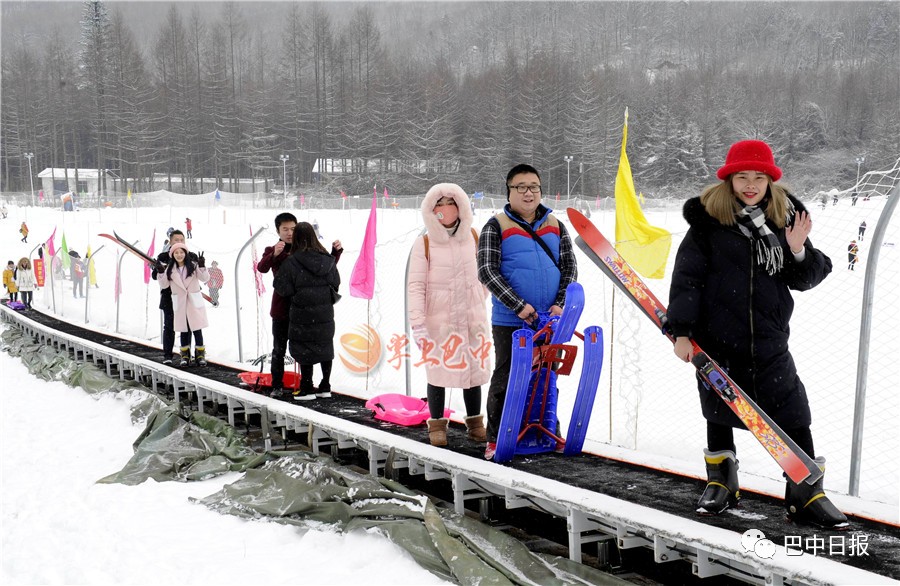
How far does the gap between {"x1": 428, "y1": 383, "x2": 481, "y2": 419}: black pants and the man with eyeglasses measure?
471 millimetres

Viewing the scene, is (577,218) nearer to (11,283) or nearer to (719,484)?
(719,484)

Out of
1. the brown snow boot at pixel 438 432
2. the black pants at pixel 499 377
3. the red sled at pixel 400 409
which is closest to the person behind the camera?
the black pants at pixel 499 377

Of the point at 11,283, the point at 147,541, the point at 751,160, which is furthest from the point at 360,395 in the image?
the point at 11,283

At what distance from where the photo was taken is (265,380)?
7.44 m

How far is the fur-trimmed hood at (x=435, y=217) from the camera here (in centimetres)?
481

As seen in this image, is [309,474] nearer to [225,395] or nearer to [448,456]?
[448,456]

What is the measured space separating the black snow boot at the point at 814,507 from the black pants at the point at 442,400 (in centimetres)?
216

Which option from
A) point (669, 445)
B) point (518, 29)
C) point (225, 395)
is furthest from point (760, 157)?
point (518, 29)

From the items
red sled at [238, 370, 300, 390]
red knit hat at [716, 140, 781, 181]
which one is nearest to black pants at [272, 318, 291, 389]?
red sled at [238, 370, 300, 390]

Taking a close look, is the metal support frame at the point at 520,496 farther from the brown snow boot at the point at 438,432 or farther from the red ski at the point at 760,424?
the red ski at the point at 760,424

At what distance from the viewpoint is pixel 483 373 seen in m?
4.93

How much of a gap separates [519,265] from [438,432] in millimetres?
Answer: 1288

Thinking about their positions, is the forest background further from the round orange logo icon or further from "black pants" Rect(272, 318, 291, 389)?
"black pants" Rect(272, 318, 291, 389)

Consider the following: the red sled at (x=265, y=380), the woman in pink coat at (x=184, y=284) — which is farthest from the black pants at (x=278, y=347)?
the woman in pink coat at (x=184, y=284)
